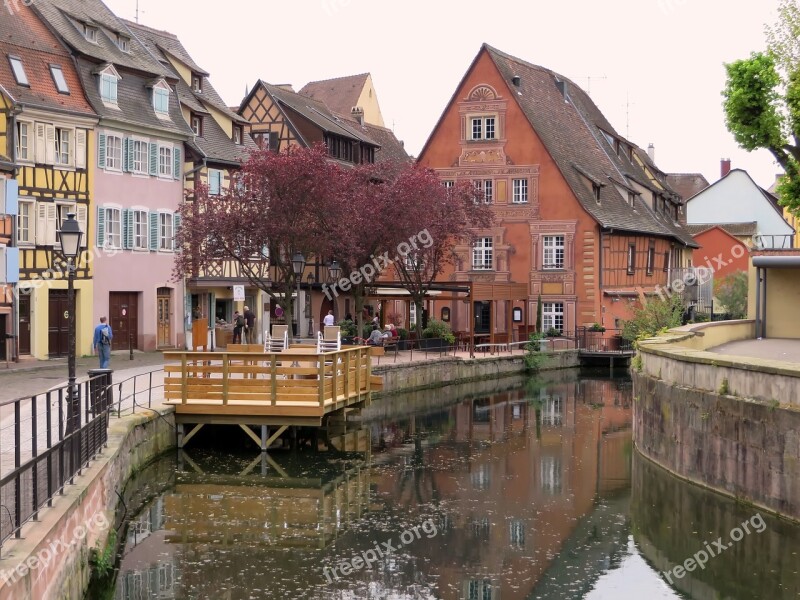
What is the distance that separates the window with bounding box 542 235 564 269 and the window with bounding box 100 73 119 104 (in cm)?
2195

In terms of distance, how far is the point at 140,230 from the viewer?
4106cm

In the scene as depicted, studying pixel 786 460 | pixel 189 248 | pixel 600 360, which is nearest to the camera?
pixel 786 460

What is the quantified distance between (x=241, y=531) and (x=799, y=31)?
2071 cm

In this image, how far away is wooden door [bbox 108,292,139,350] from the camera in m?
39.9

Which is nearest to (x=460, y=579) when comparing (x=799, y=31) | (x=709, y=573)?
(x=709, y=573)

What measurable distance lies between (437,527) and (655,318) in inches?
1203

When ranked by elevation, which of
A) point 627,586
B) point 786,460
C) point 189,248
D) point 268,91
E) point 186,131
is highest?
point 268,91

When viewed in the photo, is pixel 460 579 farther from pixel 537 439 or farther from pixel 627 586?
pixel 537 439

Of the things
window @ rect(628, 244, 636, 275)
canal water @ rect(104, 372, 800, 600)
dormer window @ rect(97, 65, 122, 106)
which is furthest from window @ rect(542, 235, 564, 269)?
canal water @ rect(104, 372, 800, 600)

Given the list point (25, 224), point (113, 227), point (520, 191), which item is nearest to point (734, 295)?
point (520, 191)

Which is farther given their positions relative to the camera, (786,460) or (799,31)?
(799,31)

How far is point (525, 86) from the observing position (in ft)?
188

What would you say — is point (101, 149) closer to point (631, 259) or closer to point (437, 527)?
point (437, 527)

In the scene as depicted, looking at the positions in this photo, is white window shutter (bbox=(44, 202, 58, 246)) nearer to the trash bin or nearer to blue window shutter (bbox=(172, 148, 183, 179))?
blue window shutter (bbox=(172, 148, 183, 179))
